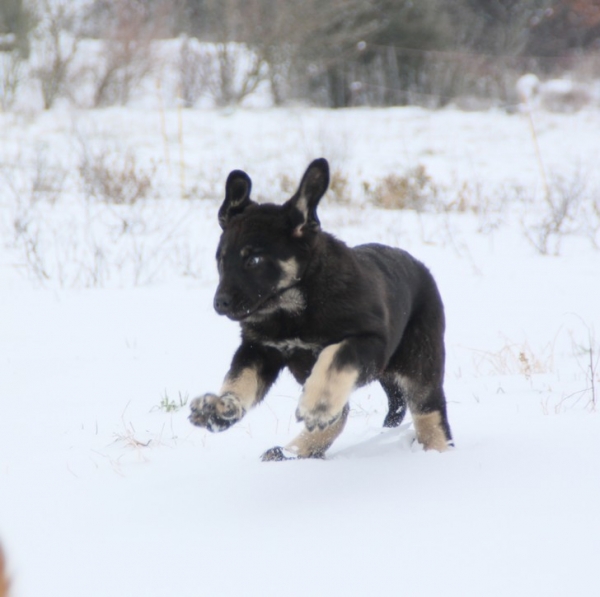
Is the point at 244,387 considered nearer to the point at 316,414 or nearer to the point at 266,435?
the point at 316,414

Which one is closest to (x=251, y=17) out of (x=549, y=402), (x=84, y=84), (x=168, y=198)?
(x=84, y=84)

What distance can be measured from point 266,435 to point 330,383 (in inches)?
53.6

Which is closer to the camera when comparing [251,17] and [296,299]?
[296,299]

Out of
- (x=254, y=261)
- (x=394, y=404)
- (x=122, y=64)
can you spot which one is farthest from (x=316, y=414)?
(x=122, y=64)

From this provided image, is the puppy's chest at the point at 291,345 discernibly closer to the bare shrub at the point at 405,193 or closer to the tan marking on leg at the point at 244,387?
the tan marking on leg at the point at 244,387

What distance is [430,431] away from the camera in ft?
13.5

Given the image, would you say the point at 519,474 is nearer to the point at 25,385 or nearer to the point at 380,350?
the point at 380,350

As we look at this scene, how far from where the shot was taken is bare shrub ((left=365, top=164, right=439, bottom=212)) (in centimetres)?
1355

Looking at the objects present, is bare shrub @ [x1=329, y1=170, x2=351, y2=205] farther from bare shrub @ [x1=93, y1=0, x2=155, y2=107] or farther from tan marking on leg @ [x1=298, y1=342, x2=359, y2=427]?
bare shrub @ [x1=93, y1=0, x2=155, y2=107]

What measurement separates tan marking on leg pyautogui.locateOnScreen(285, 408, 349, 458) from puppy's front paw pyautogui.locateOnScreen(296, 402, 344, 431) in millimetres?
692

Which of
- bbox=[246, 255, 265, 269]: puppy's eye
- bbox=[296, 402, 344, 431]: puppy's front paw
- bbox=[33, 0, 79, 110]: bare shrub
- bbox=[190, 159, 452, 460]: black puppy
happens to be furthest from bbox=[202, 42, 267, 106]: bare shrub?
bbox=[296, 402, 344, 431]: puppy's front paw

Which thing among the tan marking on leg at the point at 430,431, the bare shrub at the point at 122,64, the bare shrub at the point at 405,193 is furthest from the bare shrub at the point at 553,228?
the bare shrub at the point at 122,64

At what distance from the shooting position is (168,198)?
13961 mm

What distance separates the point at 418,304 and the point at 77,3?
2921cm
